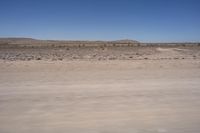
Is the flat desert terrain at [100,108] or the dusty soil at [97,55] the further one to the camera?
the dusty soil at [97,55]

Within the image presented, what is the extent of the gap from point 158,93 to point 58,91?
299cm

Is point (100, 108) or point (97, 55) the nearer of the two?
point (100, 108)

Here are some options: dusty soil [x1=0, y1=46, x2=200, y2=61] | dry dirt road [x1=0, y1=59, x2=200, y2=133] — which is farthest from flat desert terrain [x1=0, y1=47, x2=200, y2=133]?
dusty soil [x1=0, y1=46, x2=200, y2=61]

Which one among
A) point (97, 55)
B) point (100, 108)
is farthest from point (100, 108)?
point (97, 55)

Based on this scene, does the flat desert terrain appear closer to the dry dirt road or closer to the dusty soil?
the dry dirt road

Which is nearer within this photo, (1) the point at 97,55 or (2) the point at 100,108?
(2) the point at 100,108

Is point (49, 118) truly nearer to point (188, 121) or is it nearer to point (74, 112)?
point (74, 112)

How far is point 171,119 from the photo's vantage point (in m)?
5.39

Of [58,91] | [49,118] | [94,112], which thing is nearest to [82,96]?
[58,91]

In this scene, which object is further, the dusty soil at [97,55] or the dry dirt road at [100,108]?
the dusty soil at [97,55]

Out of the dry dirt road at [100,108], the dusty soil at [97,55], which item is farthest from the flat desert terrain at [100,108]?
the dusty soil at [97,55]

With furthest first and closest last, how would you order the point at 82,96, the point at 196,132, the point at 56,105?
the point at 82,96 < the point at 56,105 < the point at 196,132

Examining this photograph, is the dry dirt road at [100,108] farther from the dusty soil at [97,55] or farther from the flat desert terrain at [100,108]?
the dusty soil at [97,55]

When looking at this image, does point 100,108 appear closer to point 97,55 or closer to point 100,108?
point 100,108
